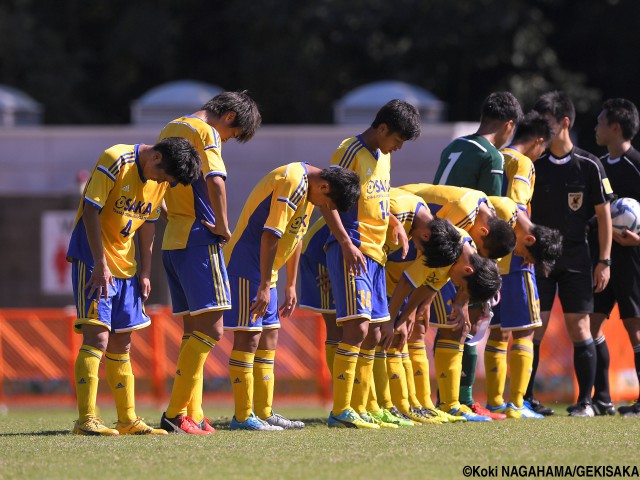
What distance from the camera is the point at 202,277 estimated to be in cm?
813

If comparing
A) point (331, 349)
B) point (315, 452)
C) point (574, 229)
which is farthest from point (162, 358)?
point (315, 452)

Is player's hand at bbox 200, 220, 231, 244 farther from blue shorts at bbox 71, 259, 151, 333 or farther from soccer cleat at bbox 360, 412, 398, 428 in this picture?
soccer cleat at bbox 360, 412, 398, 428

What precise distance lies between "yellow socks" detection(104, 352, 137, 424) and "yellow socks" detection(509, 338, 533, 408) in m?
3.30

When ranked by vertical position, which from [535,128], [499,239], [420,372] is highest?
[535,128]

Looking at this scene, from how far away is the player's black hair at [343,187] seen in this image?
8328 mm

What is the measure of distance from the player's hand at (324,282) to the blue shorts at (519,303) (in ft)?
5.05

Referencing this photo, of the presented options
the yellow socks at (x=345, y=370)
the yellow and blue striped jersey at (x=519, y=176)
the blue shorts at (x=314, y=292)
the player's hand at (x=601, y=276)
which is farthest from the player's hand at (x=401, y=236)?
the player's hand at (x=601, y=276)

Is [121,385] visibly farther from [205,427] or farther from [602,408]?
[602,408]

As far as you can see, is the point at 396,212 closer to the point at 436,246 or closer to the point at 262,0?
the point at 436,246

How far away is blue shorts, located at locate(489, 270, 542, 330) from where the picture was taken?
9.80 meters

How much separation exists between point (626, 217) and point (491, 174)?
1471mm

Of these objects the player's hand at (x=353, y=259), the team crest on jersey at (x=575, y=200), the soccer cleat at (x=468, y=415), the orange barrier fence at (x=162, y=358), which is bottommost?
the orange barrier fence at (x=162, y=358)

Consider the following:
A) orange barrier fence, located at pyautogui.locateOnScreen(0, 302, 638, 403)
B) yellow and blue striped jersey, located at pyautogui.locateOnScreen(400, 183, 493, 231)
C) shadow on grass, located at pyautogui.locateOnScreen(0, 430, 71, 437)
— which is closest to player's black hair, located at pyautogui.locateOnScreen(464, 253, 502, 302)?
yellow and blue striped jersey, located at pyautogui.locateOnScreen(400, 183, 493, 231)

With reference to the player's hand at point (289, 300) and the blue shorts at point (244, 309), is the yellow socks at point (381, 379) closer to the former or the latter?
the player's hand at point (289, 300)
